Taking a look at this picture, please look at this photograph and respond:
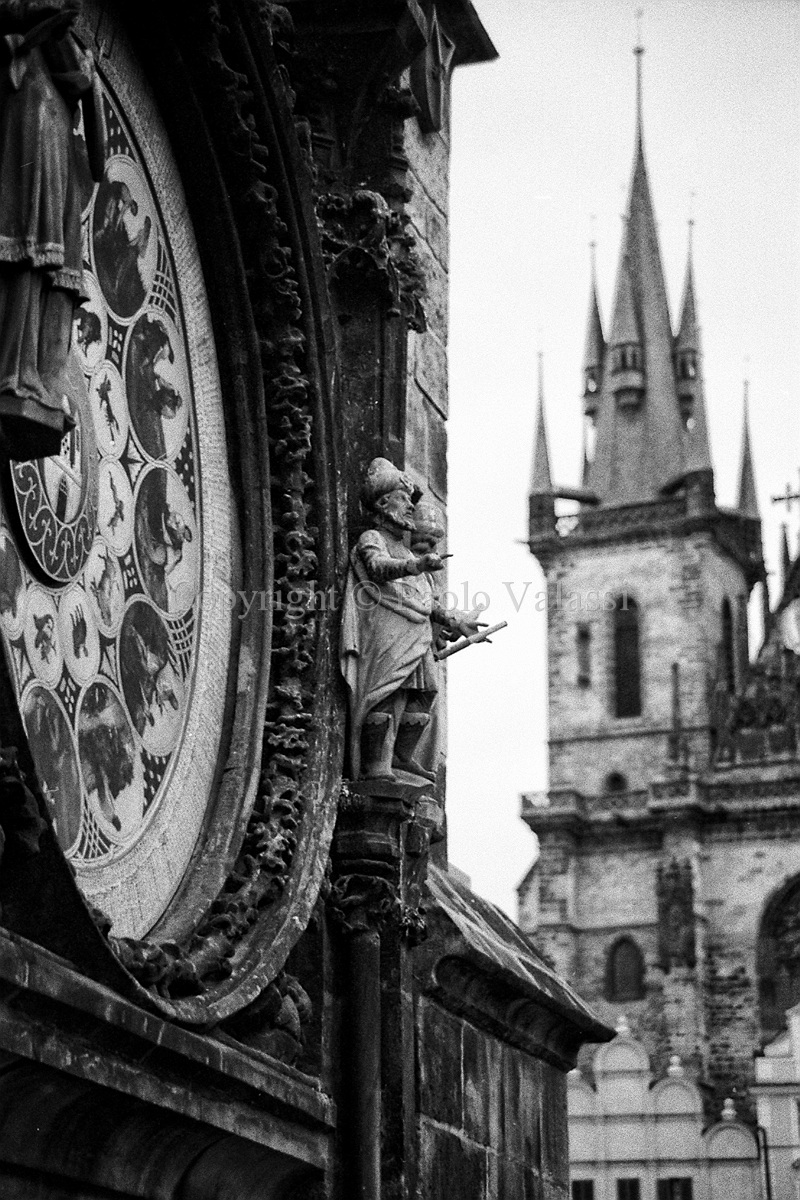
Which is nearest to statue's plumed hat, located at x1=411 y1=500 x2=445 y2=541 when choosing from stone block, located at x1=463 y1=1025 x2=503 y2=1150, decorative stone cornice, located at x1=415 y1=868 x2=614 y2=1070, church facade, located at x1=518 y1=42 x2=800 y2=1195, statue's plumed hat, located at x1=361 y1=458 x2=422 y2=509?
statue's plumed hat, located at x1=361 y1=458 x2=422 y2=509

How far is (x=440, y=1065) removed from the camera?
20.8 ft

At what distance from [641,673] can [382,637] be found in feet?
167

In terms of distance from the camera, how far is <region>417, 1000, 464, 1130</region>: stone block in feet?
20.3

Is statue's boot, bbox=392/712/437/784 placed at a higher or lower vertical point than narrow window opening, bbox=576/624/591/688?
lower

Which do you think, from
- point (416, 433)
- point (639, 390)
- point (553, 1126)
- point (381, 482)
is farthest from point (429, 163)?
point (639, 390)

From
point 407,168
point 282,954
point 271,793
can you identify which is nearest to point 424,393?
point 407,168

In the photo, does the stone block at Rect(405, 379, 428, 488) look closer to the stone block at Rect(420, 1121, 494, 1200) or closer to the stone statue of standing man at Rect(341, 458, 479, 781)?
the stone statue of standing man at Rect(341, 458, 479, 781)

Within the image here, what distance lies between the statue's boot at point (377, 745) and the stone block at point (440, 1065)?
657 millimetres

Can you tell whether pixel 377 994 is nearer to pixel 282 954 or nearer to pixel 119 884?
pixel 282 954

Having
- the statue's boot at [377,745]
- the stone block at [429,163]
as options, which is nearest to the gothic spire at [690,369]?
the stone block at [429,163]

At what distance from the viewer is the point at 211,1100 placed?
5.07 m

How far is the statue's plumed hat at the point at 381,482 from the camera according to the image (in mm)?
6355

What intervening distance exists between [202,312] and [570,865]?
48.7 m

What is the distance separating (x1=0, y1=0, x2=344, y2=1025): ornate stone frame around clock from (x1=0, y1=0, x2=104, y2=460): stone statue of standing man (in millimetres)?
929
